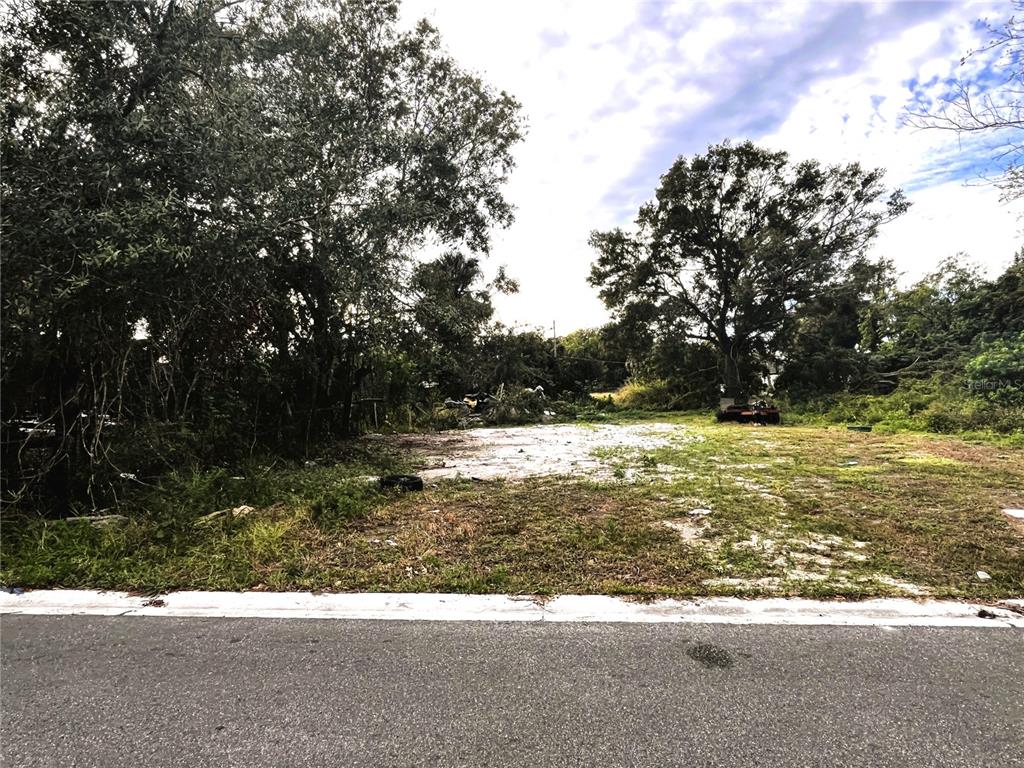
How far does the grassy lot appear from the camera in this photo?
2996 millimetres

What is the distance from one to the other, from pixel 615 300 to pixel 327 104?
16.2 meters

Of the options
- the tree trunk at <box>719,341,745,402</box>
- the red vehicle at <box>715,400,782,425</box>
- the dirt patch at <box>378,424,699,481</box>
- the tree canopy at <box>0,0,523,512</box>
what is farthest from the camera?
the tree trunk at <box>719,341,745,402</box>

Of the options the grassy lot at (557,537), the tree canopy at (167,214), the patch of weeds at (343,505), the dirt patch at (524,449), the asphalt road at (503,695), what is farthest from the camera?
the dirt patch at (524,449)

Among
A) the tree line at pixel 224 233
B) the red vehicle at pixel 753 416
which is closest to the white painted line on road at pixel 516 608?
the tree line at pixel 224 233

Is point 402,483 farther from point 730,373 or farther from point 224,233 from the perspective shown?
point 730,373

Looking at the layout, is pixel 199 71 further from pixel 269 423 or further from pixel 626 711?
pixel 626 711

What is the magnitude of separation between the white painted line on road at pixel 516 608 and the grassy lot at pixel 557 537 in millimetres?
118

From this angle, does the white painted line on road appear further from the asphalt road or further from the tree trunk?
the tree trunk

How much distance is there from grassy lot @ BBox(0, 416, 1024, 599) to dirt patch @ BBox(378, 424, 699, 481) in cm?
76

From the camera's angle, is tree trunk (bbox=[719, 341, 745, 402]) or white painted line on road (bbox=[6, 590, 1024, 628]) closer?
white painted line on road (bbox=[6, 590, 1024, 628])

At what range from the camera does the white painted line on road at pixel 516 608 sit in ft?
8.24

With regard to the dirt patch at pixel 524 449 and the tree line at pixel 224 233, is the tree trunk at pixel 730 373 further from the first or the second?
the dirt patch at pixel 524 449

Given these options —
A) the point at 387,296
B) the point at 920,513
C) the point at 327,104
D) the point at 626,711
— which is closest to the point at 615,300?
the point at 387,296

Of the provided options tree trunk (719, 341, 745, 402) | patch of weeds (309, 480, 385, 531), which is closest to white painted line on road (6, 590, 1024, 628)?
patch of weeds (309, 480, 385, 531)
